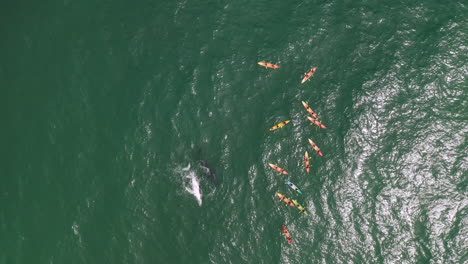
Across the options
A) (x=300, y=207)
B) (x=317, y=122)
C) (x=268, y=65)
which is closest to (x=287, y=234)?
(x=300, y=207)

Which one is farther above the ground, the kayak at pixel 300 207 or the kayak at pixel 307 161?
the kayak at pixel 307 161

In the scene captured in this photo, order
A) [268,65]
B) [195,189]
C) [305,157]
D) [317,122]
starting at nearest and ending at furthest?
[195,189] → [305,157] → [317,122] → [268,65]

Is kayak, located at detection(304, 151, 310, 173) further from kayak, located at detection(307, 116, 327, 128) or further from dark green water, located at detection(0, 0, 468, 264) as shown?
kayak, located at detection(307, 116, 327, 128)

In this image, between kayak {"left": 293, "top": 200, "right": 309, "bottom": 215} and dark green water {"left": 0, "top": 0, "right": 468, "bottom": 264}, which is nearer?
dark green water {"left": 0, "top": 0, "right": 468, "bottom": 264}

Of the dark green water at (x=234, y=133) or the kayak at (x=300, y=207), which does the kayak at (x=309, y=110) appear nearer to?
the dark green water at (x=234, y=133)

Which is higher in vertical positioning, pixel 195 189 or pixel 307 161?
pixel 307 161

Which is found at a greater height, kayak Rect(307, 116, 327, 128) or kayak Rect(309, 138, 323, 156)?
kayak Rect(307, 116, 327, 128)

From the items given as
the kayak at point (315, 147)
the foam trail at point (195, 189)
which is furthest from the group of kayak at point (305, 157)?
the foam trail at point (195, 189)

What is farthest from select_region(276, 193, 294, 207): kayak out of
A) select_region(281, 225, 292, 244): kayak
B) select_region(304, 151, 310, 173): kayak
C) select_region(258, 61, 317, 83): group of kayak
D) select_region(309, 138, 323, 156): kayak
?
select_region(258, 61, 317, 83): group of kayak

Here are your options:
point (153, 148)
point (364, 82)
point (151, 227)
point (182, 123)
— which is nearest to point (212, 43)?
point (182, 123)

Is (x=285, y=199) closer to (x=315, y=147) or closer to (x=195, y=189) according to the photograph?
(x=315, y=147)
